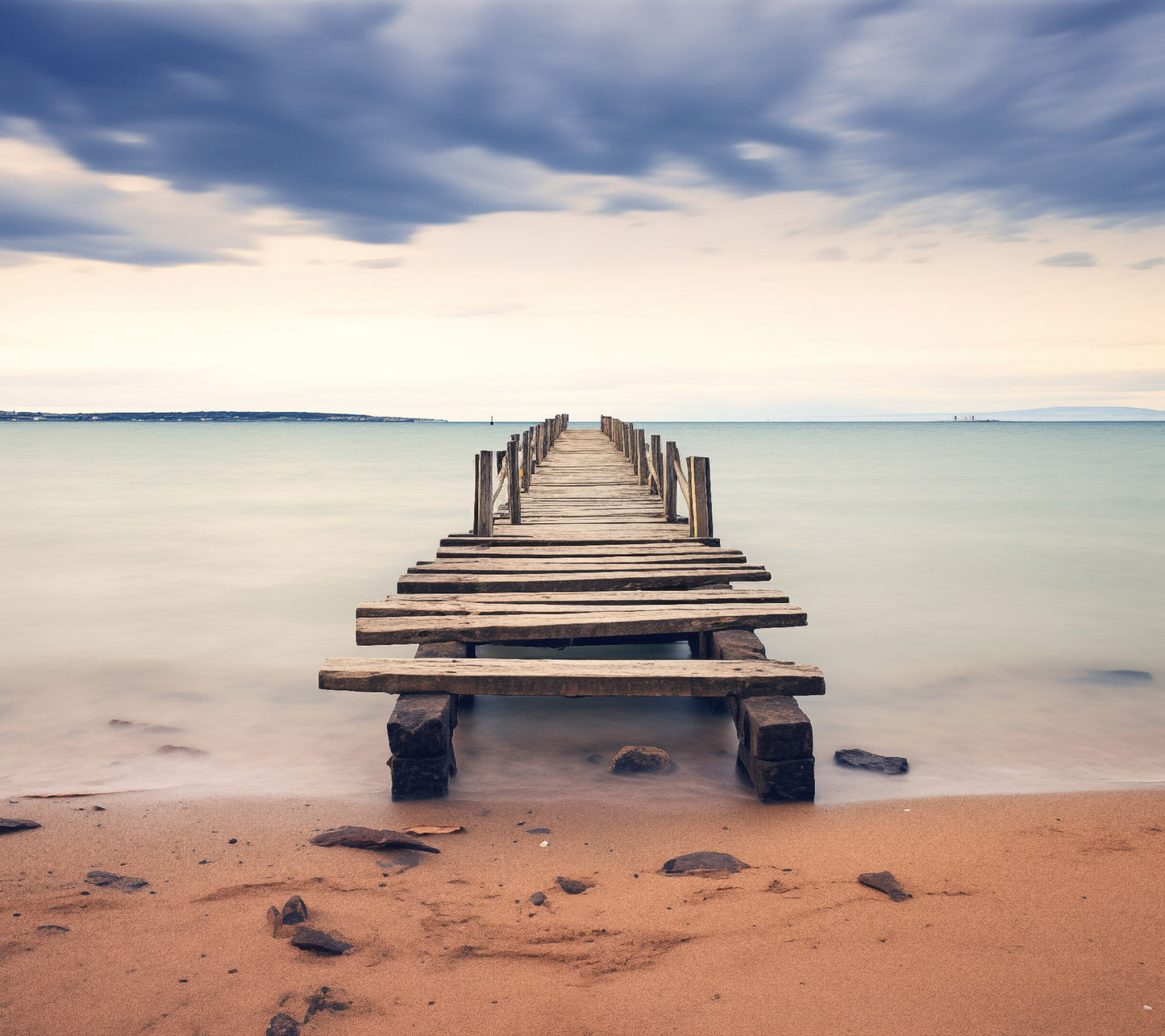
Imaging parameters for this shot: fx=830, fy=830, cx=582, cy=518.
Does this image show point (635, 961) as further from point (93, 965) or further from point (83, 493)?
point (83, 493)

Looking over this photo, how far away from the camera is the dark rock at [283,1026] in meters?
2.28

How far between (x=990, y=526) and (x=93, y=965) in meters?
20.1

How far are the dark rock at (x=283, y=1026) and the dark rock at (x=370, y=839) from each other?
1.09 meters

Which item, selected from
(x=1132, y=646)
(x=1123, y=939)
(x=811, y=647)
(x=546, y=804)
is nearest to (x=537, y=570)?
(x=546, y=804)

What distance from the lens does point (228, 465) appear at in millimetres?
44531

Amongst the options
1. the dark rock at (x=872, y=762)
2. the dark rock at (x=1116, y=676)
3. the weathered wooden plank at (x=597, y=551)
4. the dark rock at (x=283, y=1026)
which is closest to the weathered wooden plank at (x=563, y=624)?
the dark rock at (x=872, y=762)

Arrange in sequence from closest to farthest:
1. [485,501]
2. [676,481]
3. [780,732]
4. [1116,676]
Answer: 1. [780,732]
2. [1116,676]
3. [485,501]
4. [676,481]

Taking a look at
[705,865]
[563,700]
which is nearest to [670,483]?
[563,700]

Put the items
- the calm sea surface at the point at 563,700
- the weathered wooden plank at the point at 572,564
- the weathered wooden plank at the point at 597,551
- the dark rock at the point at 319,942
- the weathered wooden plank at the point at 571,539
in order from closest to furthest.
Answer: the dark rock at the point at 319,942, the calm sea surface at the point at 563,700, the weathered wooden plank at the point at 572,564, the weathered wooden plank at the point at 597,551, the weathered wooden plank at the point at 571,539

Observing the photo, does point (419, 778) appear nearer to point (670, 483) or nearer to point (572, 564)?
point (572, 564)

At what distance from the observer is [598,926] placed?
283 cm

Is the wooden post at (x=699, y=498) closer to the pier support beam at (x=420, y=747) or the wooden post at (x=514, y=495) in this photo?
the wooden post at (x=514, y=495)

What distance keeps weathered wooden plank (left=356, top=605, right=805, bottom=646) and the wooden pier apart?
0.4 inches

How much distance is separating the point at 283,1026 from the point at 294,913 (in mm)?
564
